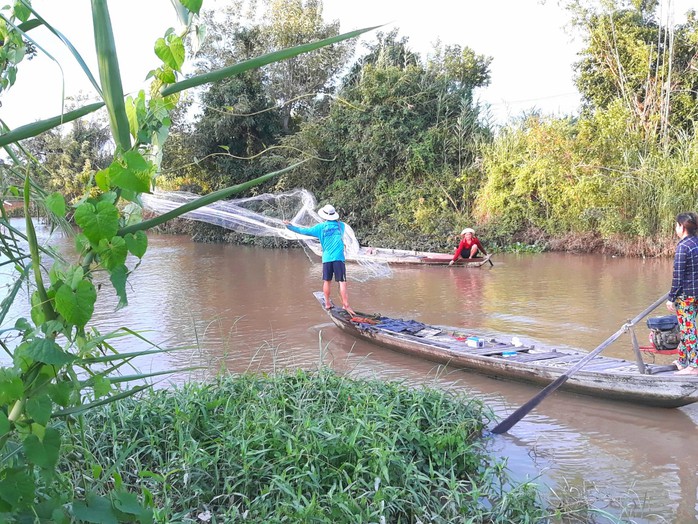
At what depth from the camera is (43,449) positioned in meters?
1.30

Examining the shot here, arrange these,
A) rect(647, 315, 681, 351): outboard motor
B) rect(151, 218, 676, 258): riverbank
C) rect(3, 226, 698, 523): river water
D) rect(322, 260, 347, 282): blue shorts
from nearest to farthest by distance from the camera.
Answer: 1. rect(3, 226, 698, 523): river water
2. rect(647, 315, 681, 351): outboard motor
3. rect(322, 260, 347, 282): blue shorts
4. rect(151, 218, 676, 258): riverbank

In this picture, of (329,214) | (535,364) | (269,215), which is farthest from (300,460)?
(269,215)

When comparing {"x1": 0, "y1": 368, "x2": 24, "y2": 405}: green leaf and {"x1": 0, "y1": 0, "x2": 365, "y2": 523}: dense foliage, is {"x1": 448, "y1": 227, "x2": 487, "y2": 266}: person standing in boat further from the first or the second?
{"x1": 0, "y1": 368, "x2": 24, "y2": 405}: green leaf

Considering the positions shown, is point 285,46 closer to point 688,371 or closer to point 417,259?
point 417,259

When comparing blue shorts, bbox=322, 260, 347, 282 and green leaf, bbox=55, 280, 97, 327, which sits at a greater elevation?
green leaf, bbox=55, 280, 97, 327

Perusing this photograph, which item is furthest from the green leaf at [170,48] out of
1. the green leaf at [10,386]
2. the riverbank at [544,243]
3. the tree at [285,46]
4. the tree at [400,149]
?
the tree at [285,46]

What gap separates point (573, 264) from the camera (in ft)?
49.0

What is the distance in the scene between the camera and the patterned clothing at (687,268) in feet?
17.2

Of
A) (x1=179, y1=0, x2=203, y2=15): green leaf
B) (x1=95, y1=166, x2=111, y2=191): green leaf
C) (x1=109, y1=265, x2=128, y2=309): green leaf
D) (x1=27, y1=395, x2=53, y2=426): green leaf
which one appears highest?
(x1=179, y1=0, x2=203, y2=15): green leaf

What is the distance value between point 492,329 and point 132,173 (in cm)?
816

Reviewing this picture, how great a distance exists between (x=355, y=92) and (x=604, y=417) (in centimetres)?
1842

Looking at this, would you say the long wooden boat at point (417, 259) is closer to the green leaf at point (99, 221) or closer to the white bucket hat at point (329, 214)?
the white bucket hat at point (329, 214)

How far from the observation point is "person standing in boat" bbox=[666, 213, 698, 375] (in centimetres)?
526

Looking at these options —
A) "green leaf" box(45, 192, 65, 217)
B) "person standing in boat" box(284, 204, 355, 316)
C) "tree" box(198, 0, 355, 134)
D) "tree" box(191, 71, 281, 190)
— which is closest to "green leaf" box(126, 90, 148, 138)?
"green leaf" box(45, 192, 65, 217)
